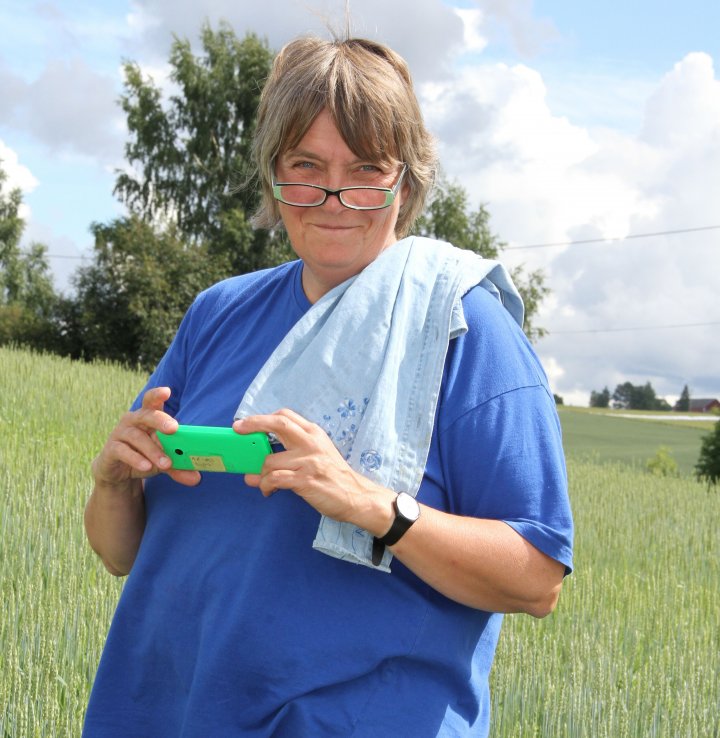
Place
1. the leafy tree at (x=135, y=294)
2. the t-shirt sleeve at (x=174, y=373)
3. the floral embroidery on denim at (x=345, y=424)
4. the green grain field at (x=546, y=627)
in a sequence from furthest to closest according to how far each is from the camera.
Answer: the leafy tree at (x=135, y=294) → the green grain field at (x=546, y=627) → the t-shirt sleeve at (x=174, y=373) → the floral embroidery on denim at (x=345, y=424)

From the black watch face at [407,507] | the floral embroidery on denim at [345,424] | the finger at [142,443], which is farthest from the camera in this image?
the finger at [142,443]

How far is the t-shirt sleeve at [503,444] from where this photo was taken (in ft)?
4.83

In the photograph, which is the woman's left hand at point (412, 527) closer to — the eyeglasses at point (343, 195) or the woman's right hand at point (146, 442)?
the woman's right hand at point (146, 442)

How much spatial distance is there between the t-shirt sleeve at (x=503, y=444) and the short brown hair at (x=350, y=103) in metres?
0.40

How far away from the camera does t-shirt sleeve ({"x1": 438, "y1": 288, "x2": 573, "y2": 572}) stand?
1472 mm

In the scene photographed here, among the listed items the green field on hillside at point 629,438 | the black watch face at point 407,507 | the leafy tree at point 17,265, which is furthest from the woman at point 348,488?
the leafy tree at point 17,265

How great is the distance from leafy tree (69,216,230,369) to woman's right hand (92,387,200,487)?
2486cm

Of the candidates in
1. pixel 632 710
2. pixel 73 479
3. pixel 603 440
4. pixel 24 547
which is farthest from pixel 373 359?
pixel 603 440

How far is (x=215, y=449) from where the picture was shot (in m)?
1.54

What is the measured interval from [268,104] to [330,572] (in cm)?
82

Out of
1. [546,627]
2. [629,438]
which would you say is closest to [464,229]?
[629,438]

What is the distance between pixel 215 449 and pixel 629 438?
3816 centimetres

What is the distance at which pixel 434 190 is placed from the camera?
1933 millimetres

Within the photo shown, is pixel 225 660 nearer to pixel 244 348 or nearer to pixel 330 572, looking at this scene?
pixel 330 572
